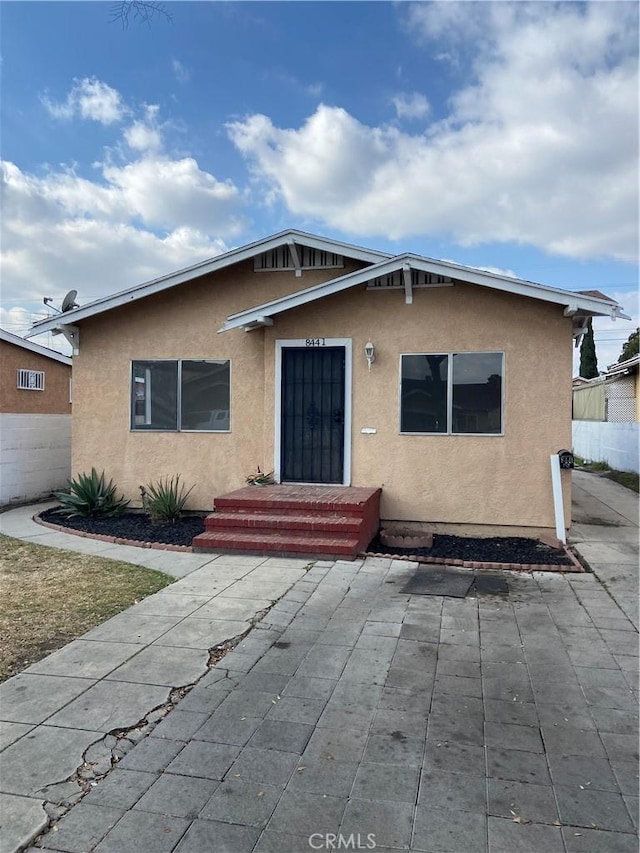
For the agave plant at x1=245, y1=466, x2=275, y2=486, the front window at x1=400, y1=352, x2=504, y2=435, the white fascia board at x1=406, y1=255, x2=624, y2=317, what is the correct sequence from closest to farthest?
the white fascia board at x1=406, y1=255, x2=624, y2=317 < the front window at x1=400, y1=352, x2=504, y2=435 < the agave plant at x1=245, y1=466, x2=275, y2=486

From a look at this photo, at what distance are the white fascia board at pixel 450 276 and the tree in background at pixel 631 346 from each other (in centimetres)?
2761

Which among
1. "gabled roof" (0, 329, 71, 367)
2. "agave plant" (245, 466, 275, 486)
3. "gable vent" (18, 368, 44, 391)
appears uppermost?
"gabled roof" (0, 329, 71, 367)

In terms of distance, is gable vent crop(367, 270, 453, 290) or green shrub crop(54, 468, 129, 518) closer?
gable vent crop(367, 270, 453, 290)

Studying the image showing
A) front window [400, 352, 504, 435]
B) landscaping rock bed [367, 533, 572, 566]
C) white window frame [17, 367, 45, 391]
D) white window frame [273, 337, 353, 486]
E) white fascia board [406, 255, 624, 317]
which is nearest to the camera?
landscaping rock bed [367, 533, 572, 566]

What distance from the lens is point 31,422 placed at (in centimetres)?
1111

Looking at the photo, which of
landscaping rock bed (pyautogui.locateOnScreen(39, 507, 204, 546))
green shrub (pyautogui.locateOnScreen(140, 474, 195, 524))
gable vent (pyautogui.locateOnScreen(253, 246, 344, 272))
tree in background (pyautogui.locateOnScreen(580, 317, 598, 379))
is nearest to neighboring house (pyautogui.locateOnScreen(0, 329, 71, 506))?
landscaping rock bed (pyautogui.locateOnScreen(39, 507, 204, 546))

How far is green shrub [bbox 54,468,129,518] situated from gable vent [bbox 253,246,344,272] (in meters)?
4.39

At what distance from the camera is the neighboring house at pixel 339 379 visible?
7848mm

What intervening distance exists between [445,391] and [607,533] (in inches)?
129

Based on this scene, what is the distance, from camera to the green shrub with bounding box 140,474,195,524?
8.81 metres

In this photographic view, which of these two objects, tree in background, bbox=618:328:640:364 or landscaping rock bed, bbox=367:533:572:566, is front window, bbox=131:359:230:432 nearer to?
landscaping rock bed, bbox=367:533:572:566

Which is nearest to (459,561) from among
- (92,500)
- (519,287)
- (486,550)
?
(486,550)

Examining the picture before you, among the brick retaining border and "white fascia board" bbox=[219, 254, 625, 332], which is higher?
"white fascia board" bbox=[219, 254, 625, 332]

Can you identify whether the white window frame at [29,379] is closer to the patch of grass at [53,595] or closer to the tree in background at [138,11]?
the patch of grass at [53,595]
